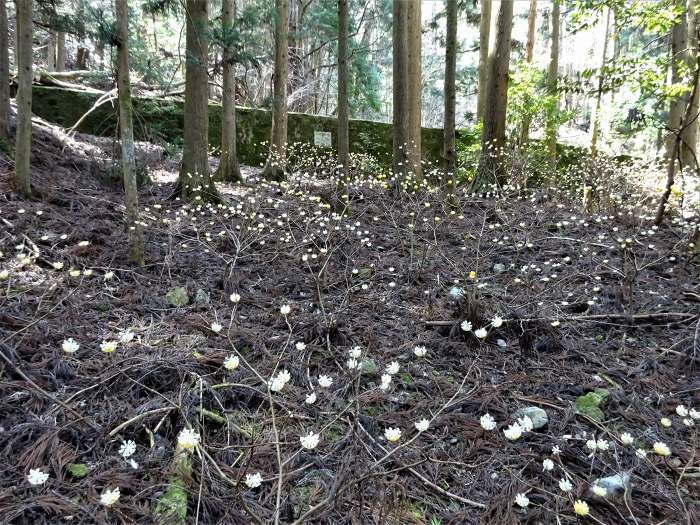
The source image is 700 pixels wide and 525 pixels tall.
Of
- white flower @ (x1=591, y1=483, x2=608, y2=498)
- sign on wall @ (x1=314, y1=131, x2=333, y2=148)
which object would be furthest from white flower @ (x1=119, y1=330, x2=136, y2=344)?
sign on wall @ (x1=314, y1=131, x2=333, y2=148)

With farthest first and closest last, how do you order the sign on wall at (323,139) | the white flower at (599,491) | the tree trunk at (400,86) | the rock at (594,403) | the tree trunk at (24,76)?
the sign on wall at (323,139) → the tree trunk at (400,86) → the tree trunk at (24,76) → the rock at (594,403) → the white flower at (599,491)

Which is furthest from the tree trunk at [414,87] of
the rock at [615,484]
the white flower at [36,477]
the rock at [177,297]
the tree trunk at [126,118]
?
the white flower at [36,477]

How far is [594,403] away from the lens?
99.7 inches

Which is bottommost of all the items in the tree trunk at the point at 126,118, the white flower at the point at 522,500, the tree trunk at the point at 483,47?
the white flower at the point at 522,500

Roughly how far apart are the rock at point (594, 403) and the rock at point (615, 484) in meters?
0.53

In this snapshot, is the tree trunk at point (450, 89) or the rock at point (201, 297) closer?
the rock at point (201, 297)

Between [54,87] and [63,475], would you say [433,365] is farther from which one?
[54,87]

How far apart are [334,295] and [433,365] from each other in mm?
→ 1295

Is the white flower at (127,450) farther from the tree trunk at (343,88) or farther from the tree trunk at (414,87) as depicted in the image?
the tree trunk at (414,87)

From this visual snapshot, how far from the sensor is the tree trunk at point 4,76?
5855 millimetres

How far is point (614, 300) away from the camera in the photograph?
388cm

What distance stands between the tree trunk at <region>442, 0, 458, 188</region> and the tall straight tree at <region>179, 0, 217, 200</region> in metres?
3.42

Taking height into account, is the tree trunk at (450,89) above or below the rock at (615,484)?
above

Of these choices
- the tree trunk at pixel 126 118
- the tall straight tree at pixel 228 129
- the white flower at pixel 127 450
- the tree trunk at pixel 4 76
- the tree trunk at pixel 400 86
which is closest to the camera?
the white flower at pixel 127 450
